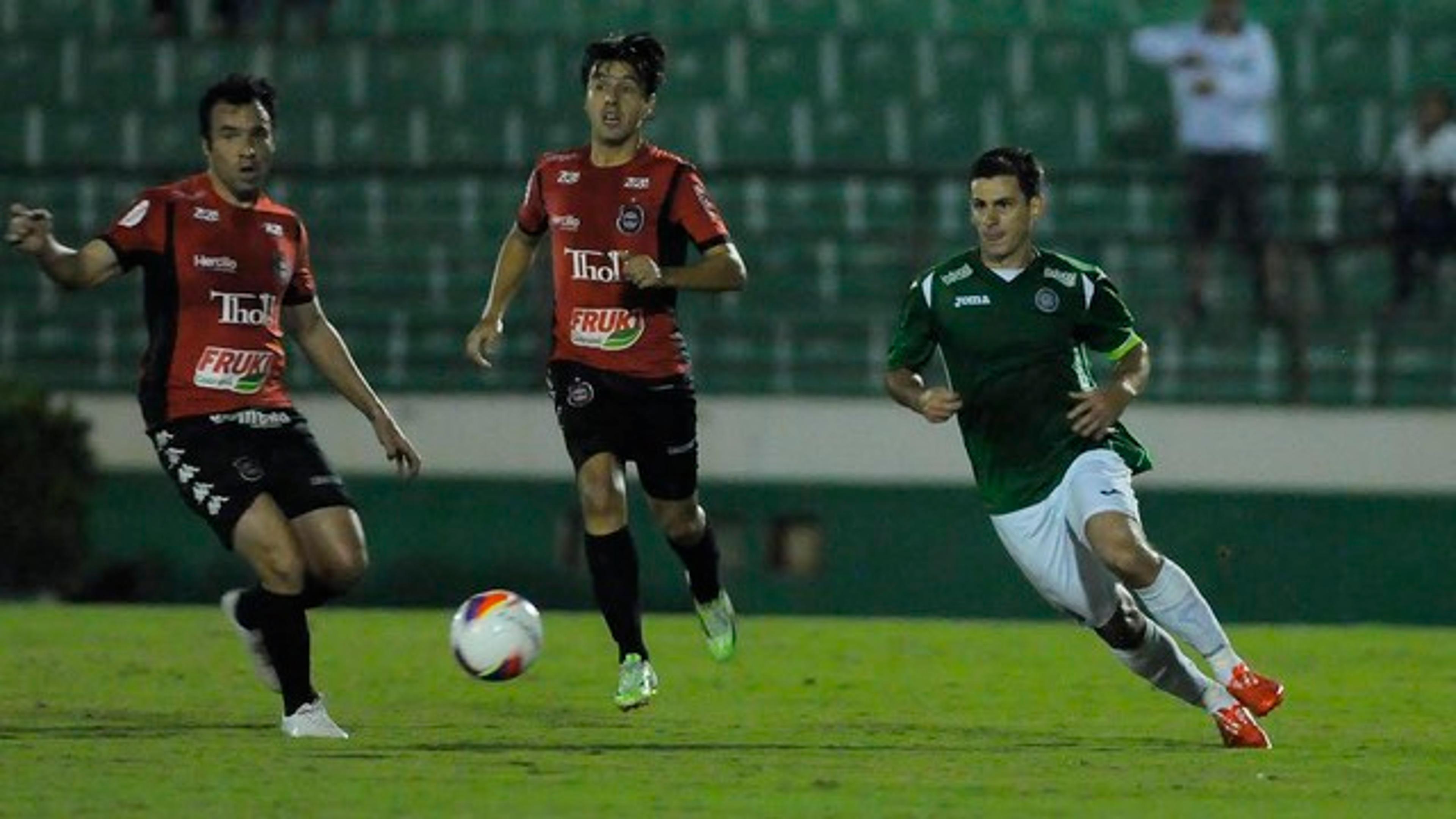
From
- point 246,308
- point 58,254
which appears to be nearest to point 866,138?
point 246,308

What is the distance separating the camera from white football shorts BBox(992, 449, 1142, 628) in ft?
33.6

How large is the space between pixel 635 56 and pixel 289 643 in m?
2.40

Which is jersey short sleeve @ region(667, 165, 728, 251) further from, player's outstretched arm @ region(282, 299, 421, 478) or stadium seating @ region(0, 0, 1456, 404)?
stadium seating @ region(0, 0, 1456, 404)

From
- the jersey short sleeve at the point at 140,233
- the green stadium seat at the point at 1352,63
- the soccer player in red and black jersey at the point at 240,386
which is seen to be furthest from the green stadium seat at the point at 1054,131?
the jersey short sleeve at the point at 140,233

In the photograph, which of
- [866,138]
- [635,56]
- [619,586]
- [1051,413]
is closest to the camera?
[1051,413]

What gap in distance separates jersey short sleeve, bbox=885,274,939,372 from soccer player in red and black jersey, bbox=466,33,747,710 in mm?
895

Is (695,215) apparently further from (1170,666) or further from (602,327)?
(1170,666)

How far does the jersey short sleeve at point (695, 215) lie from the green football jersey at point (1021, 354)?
1086 millimetres

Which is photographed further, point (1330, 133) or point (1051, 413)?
point (1330, 133)

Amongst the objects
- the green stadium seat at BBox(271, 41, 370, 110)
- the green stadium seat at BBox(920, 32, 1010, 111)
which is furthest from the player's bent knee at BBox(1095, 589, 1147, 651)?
the green stadium seat at BBox(271, 41, 370, 110)

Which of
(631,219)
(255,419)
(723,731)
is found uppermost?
(631,219)

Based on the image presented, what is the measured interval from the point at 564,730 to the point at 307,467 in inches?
47.1

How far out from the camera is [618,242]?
11461 millimetres

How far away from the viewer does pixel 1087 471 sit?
10273 mm
